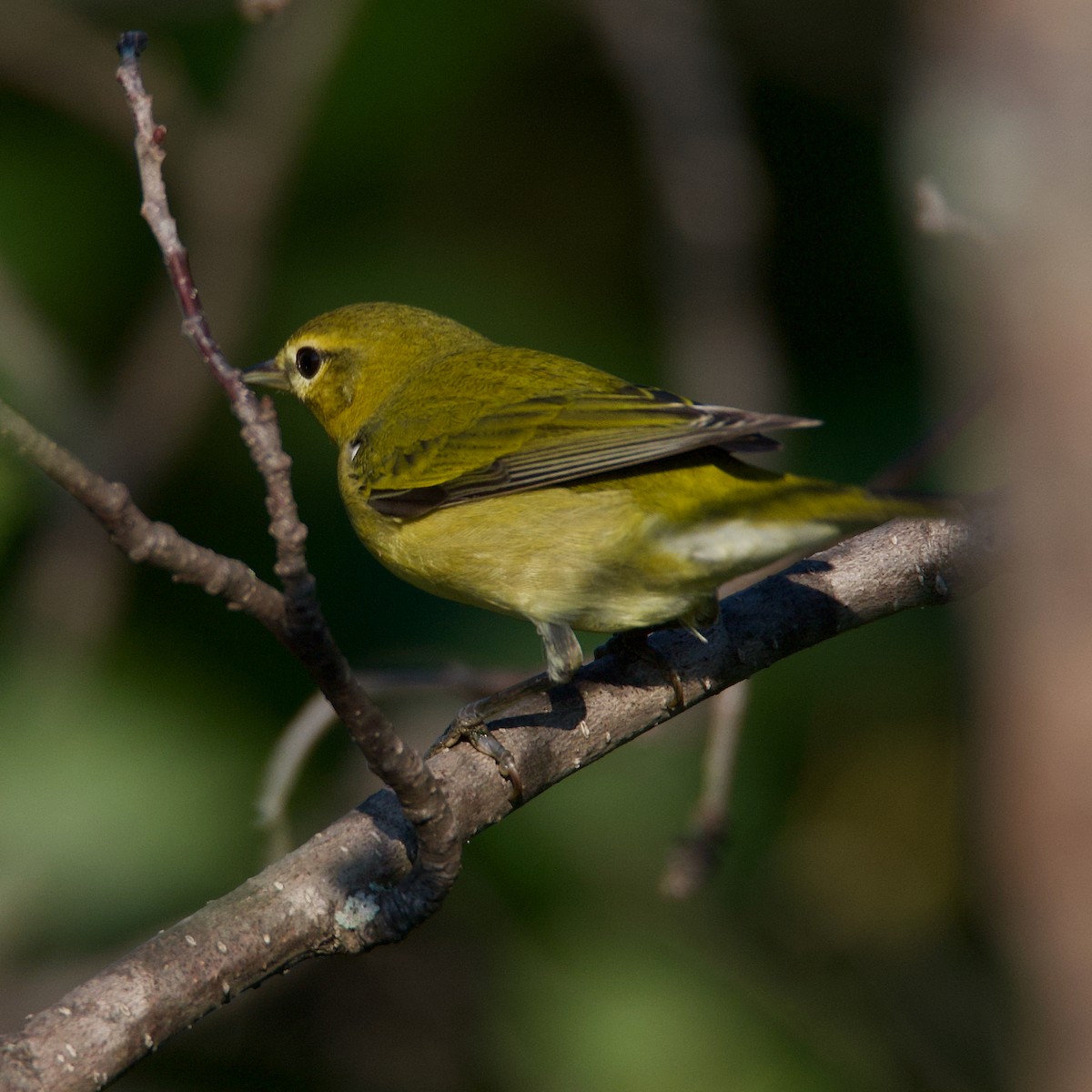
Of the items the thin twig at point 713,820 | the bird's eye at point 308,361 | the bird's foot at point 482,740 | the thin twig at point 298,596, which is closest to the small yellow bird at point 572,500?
the bird's foot at point 482,740

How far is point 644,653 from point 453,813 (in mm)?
1095

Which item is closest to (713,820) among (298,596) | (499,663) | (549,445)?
(549,445)

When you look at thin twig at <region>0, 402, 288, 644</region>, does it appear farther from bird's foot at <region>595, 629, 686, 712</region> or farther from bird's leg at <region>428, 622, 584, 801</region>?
bird's foot at <region>595, 629, 686, 712</region>

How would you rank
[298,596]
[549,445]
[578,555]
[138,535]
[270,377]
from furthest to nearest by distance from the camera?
1. [270,377]
2. [549,445]
3. [578,555]
4. [298,596]
5. [138,535]

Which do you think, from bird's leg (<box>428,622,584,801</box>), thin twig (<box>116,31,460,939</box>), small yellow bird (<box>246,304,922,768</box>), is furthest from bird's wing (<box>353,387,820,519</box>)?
thin twig (<box>116,31,460,939</box>)

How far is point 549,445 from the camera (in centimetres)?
405

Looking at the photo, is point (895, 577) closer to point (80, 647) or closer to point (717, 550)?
point (717, 550)

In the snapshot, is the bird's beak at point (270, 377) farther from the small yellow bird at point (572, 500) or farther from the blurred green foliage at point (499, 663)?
the blurred green foliage at point (499, 663)

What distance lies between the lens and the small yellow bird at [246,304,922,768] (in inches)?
140

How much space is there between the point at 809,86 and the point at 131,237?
367 cm

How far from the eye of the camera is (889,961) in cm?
559

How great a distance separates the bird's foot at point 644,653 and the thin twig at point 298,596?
1.11 m

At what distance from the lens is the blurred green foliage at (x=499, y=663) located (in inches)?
196

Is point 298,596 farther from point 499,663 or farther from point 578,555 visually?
point 499,663
